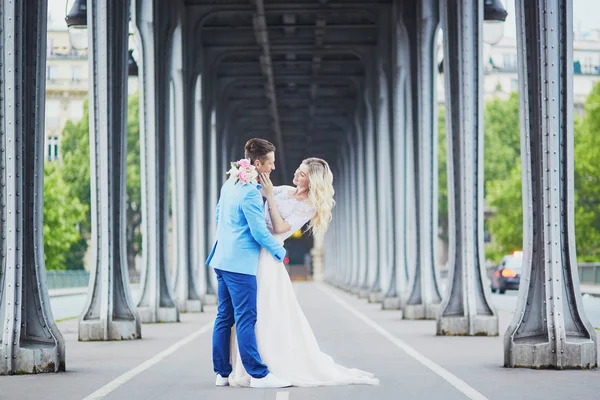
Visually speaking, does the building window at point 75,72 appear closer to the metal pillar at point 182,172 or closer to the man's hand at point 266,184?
the metal pillar at point 182,172

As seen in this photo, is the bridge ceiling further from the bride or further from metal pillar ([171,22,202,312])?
the bride

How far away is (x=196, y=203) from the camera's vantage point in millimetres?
34875

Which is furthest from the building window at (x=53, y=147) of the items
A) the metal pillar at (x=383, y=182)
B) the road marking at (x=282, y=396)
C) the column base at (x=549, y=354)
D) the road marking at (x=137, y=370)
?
the road marking at (x=282, y=396)

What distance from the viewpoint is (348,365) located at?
13.7m

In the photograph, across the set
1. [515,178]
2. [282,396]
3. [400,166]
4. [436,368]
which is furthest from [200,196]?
[515,178]

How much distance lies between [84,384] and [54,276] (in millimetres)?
50939

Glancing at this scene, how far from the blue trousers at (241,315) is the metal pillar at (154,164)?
13855 millimetres

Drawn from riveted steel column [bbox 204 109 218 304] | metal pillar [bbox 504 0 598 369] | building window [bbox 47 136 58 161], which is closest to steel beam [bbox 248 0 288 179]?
riveted steel column [bbox 204 109 218 304]

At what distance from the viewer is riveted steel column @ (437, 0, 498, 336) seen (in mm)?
19188

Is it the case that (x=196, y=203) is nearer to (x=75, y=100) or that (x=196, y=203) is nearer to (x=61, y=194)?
(x=61, y=194)

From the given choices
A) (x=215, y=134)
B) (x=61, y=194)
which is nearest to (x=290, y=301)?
(x=215, y=134)

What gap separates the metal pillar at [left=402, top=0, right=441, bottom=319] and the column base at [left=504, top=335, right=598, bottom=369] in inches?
493

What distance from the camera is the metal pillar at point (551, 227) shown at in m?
12.8

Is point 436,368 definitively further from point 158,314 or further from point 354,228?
point 354,228
